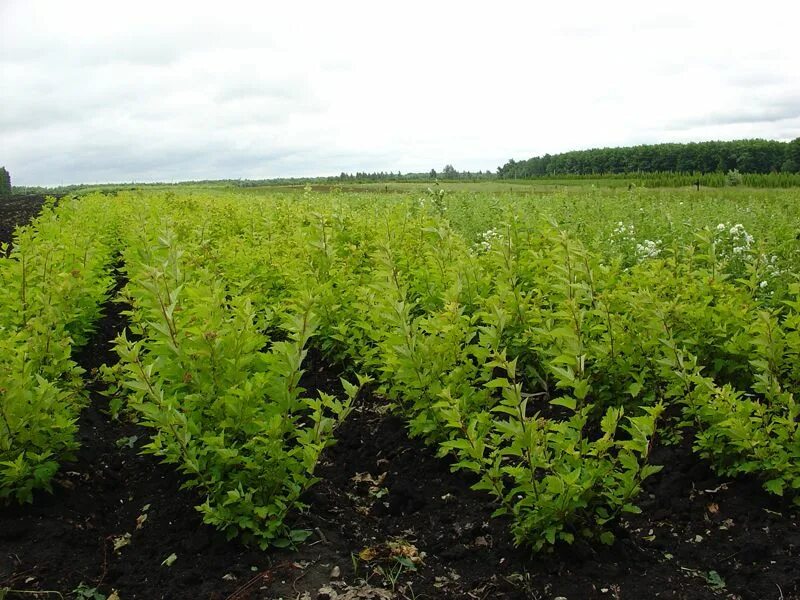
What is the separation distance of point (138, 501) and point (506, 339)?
268 cm

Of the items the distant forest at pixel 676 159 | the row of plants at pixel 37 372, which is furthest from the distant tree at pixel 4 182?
the row of plants at pixel 37 372

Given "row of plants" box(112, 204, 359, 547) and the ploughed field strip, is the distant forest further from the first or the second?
"row of plants" box(112, 204, 359, 547)

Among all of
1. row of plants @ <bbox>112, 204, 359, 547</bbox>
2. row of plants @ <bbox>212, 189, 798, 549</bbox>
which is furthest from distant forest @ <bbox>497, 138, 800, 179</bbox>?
row of plants @ <bbox>112, 204, 359, 547</bbox>

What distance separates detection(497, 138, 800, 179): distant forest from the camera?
82312 millimetres

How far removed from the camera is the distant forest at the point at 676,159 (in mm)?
82312

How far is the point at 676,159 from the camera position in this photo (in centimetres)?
9256

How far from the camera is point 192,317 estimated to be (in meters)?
3.48

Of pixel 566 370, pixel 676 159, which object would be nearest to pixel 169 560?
pixel 566 370

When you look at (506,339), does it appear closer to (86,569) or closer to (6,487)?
(86,569)

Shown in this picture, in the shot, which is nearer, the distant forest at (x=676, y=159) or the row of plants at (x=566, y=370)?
the row of plants at (x=566, y=370)

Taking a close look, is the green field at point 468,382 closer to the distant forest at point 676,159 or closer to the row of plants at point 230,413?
the row of plants at point 230,413

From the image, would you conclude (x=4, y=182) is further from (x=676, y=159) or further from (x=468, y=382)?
(x=468, y=382)

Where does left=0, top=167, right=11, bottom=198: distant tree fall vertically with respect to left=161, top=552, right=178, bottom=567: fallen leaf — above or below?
above

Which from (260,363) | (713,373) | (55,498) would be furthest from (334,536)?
(713,373)
